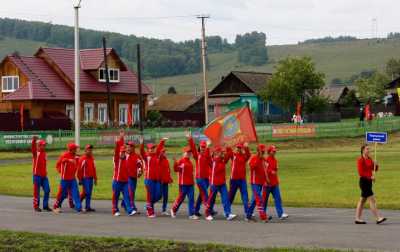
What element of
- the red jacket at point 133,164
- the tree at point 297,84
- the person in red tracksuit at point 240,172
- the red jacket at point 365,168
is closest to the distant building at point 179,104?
the tree at point 297,84

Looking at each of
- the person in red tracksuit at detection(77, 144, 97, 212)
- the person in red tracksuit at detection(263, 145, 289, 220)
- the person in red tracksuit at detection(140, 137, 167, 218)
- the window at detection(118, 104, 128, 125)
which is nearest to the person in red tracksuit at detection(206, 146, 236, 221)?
the person in red tracksuit at detection(263, 145, 289, 220)

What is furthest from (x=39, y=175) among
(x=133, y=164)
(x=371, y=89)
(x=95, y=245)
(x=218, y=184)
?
(x=371, y=89)

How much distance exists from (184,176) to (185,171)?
12 cm

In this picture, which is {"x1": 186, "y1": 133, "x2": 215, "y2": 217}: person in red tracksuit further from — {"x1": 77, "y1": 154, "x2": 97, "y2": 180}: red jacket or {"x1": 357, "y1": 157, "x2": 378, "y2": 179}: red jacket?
{"x1": 357, "y1": 157, "x2": 378, "y2": 179}: red jacket

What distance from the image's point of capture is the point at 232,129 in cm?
2130

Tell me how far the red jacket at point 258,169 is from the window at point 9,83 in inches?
2341

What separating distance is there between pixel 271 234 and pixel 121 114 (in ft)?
221

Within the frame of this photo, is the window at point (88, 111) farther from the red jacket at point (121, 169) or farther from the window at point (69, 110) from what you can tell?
the red jacket at point (121, 169)

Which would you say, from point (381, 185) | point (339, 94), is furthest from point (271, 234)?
point (339, 94)

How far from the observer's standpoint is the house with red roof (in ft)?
242

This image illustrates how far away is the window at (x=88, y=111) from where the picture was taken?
78312 mm

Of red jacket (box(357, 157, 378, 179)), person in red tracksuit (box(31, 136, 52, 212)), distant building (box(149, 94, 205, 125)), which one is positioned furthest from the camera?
distant building (box(149, 94, 205, 125))

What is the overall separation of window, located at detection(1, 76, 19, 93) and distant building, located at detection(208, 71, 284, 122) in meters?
29.9

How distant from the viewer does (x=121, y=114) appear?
3260 inches
